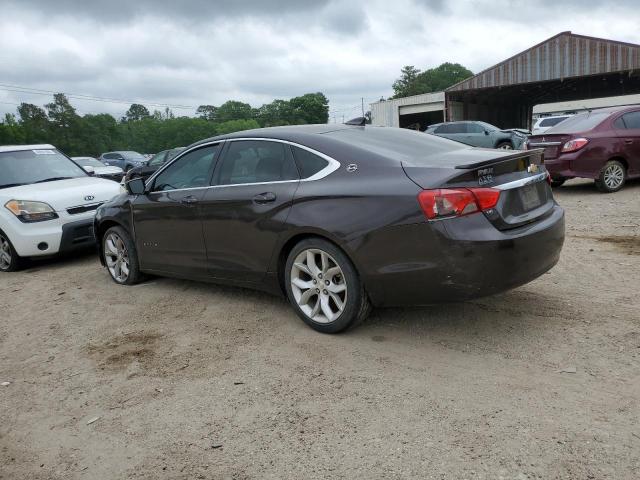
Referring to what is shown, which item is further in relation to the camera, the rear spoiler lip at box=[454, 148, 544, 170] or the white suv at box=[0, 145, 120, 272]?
the white suv at box=[0, 145, 120, 272]

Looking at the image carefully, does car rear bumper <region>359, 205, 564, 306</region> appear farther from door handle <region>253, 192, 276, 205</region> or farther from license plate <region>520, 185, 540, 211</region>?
door handle <region>253, 192, 276, 205</region>

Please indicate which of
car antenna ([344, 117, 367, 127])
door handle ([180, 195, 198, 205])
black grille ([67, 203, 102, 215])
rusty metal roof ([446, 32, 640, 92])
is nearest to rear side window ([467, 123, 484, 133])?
rusty metal roof ([446, 32, 640, 92])

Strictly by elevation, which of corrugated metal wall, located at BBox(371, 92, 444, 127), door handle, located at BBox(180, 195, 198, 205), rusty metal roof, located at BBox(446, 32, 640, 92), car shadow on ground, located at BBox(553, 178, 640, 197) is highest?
Answer: rusty metal roof, located at BBox(446, 32, 640, 92)

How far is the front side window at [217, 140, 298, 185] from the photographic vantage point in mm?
4348

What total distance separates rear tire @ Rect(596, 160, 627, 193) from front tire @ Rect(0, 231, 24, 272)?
9603mm

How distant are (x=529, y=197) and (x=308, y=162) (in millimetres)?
1610

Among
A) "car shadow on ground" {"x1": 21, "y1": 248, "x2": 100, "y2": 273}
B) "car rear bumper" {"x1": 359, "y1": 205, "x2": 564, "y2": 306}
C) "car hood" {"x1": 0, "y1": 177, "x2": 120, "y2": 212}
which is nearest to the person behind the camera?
"car rear bumper" {"x1": 359, "y1": 205, "x2": 564, "y2": 306}

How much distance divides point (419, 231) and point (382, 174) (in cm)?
51

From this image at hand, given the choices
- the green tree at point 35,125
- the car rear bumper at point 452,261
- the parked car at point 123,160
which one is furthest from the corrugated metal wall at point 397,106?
the green tree at point 35,125

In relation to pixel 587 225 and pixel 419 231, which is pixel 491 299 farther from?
pixel 587 225

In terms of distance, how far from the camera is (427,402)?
305 cm

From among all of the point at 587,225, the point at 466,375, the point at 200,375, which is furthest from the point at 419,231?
the point at 587,225

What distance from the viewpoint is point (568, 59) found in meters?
30.5

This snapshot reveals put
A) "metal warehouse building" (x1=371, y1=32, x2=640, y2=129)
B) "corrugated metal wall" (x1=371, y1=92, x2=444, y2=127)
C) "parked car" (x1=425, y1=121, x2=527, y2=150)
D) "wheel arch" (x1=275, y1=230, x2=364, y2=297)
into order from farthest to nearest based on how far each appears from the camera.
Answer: "corrugated metal wall" (x1=371, y1=92, x2=444, y2=127) → "metal warehouse building" (x1=371, y1=32, x2=640, y2=129) → "parked car" (x1=425, y1=121, x2=527, y2=150) → "wheel arch" (x1=275, y1=230, x2=364, y2=297)
